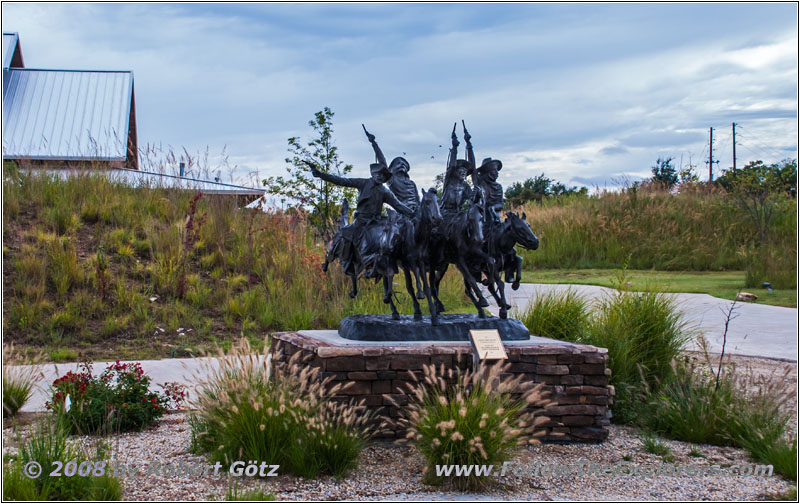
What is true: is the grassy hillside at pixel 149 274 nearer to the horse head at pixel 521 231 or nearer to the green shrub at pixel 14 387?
the green shrub at pixel 14 387

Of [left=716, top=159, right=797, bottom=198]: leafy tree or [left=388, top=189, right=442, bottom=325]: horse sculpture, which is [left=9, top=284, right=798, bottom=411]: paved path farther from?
[left=716, top=159, right=797, bottom=198]: leafy tree

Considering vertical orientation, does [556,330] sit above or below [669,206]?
below

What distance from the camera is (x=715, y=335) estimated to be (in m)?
10.6

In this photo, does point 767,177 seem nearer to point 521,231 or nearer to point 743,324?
point 743,324

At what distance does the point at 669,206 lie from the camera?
2180 centimetres

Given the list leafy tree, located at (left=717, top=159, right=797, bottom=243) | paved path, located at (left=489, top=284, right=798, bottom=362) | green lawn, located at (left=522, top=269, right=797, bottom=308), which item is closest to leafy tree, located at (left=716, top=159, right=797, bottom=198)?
leafy tree, located at (left=717, top=159, right=797, bottom=243)

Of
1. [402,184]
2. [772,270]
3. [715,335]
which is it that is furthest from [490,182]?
[772,270]

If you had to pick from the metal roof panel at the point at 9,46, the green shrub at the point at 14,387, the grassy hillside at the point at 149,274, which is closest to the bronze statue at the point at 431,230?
the green shrub at the point at 14,387

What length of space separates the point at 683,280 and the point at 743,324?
566 centimetres

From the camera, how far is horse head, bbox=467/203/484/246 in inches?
240

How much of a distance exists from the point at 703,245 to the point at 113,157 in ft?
52.0

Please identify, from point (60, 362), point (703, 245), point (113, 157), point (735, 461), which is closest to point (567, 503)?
point (735, 461)

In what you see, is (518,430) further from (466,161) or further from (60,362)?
(60,362)

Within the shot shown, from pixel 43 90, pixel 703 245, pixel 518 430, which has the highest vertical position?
pixel 43 90
